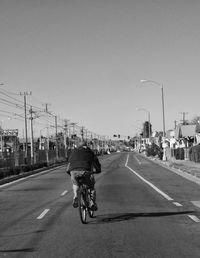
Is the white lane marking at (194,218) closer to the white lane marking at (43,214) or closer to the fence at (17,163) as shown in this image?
the white lane marking at (43,214)

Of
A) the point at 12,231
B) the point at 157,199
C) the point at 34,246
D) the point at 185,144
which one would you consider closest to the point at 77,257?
the point at 34,246

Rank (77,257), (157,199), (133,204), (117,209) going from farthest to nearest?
(157,199) → (133,204) → (117,209) → (77,257)

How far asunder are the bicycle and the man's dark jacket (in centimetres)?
25

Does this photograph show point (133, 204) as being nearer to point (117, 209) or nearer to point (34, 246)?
point (117, 209)

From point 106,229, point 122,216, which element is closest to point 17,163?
point 122,216

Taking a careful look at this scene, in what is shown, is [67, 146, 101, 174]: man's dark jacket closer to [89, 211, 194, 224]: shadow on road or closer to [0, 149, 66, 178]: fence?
[89, 211, 194, 224]: shadow on road

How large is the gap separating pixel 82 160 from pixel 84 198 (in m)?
0.93

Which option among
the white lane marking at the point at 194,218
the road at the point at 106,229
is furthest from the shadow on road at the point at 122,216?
the white lane marking at the point at 194,218

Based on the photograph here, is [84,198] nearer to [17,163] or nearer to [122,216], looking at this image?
[122,216]

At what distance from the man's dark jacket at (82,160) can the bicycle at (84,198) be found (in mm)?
246

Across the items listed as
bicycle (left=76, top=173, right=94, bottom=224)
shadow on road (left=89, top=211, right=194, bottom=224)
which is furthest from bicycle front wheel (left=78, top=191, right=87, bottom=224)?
shadow on road (left=89, top=211, right=194, bottom=224)

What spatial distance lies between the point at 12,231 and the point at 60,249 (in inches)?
101

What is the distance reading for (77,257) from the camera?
8.72m

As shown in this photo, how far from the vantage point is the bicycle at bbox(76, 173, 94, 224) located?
12.5 m
